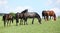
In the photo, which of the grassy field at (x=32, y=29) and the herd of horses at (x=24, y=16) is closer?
the grassy field at (x=32, y=29)

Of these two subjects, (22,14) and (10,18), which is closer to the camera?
(10,18)

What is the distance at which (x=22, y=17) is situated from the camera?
28984 millimetres

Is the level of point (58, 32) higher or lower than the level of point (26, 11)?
lower

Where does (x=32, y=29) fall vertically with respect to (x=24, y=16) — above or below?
below

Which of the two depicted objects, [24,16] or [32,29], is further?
[24,16]

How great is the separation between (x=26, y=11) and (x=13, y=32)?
37.2 feet

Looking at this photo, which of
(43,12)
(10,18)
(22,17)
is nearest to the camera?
(10,18)

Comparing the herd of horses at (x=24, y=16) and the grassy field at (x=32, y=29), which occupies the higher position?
the herd of horses at (x=24, y=16)

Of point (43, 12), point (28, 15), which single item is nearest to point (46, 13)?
point (43, 12)

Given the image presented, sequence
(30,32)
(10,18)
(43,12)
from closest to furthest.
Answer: (30,32)
(10,18)
(43,12)

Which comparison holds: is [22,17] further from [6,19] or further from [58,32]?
[58,32]

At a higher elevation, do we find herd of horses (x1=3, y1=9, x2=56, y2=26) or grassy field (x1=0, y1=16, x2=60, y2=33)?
herd of horses (x1=3, y1=9, x2=56, y2=26)

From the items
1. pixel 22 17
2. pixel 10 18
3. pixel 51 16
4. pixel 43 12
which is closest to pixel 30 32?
pixel 10 18

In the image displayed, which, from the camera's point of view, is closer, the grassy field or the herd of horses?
the grassy field
